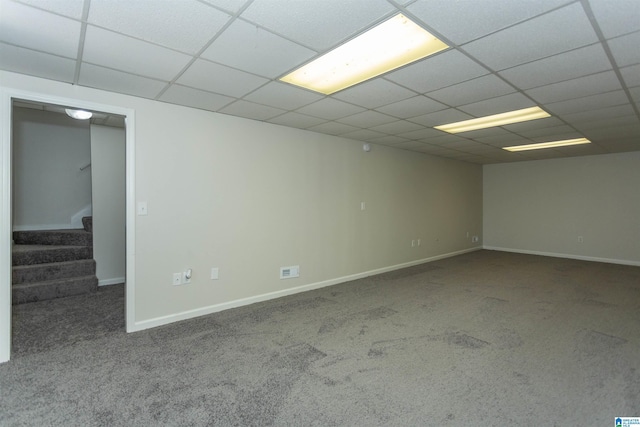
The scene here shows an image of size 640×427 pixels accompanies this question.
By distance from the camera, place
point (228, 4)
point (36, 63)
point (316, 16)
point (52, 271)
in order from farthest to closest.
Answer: point (52, 271), point (36, 63), point (316, 16), point (228, 4)

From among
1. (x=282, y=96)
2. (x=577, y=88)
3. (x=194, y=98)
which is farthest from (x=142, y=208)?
(x=577, y=88)

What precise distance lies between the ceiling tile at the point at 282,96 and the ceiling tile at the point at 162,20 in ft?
2.86

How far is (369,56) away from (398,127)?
1.97m

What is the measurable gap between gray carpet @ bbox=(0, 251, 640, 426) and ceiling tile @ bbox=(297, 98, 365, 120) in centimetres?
235

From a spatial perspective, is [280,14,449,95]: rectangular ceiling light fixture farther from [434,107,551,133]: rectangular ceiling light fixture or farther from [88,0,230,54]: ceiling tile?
[434,107,551,133]: rectangular ceiling light fixture

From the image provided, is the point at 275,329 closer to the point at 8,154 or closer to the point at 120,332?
the point at 120,332

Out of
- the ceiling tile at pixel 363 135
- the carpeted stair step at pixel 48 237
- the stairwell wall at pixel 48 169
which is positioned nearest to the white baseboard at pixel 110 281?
the carpeted stair step at pixel 48 237

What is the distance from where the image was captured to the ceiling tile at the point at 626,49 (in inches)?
76.0

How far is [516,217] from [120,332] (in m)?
8.58

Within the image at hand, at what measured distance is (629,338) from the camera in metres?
2.88

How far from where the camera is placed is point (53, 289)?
13.2 feet

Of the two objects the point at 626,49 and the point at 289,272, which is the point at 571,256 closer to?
the point at 626,49

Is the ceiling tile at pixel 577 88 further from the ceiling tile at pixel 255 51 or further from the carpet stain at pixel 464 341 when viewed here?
the carpet stain at pixel 464 341

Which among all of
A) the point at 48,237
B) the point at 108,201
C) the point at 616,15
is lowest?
the point at 48,237
